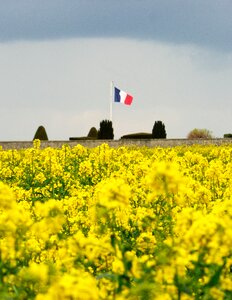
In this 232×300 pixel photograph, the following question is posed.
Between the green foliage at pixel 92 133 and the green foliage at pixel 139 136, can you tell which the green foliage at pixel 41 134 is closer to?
the green foliage at pixel 92 133

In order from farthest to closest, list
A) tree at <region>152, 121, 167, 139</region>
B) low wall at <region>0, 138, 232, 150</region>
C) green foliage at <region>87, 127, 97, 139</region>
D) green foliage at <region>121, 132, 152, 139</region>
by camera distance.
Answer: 1. green foliage at <region>121, 132, 152, 139</region>
2. green foliage at <region>87, 127, 97, 139</region>
3. tree at <region>152, 121, 167, 139</region>
4. low wall at <region>0, 138, 232, 150</region>

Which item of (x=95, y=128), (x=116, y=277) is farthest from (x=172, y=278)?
(x=95, y=128)

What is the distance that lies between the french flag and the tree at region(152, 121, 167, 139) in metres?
2.69

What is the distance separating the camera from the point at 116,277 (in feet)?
12.0

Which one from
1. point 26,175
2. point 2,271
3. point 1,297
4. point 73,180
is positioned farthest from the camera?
point 26,175

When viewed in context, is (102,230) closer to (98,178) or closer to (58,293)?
(58,293)

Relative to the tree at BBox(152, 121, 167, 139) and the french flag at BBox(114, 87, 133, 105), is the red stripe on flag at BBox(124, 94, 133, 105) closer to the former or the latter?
the french flag at BBox(114, 87, 133, 105)

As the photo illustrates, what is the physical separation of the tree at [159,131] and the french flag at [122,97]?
2.69 metres

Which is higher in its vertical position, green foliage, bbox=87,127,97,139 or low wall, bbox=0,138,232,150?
green foliage, bbox=87,127,97,139

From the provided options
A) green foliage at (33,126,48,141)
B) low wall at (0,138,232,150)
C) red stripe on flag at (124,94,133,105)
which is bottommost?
low wall at (0,138,232,150)

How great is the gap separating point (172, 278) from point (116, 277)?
28 cm

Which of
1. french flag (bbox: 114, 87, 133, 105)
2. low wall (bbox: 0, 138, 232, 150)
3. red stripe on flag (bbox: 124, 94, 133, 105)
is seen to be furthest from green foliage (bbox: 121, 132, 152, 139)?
low wall (bbox: 0, 138, 232, 150)

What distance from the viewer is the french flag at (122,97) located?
146ft

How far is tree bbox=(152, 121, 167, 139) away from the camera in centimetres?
4244
